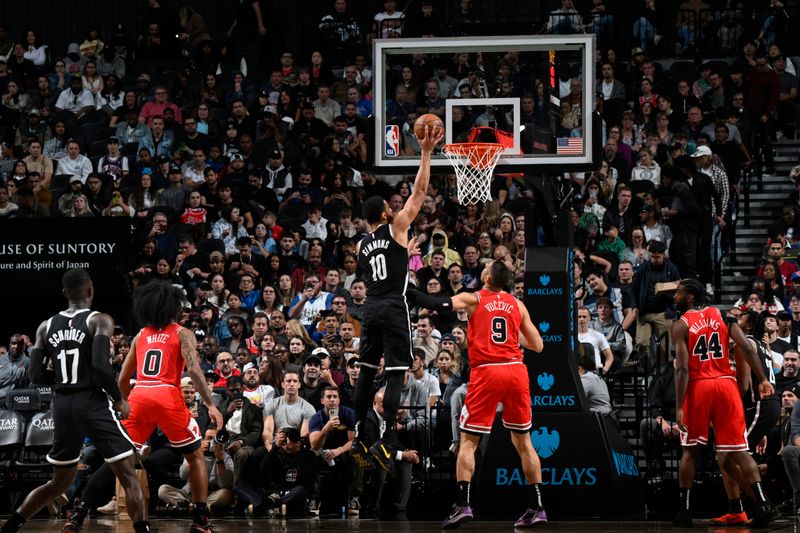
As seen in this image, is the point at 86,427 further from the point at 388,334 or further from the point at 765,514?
the point at 765,514

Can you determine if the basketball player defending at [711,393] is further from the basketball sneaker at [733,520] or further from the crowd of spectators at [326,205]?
the crowd of spectators at [326,205]

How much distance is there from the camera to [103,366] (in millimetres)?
9828

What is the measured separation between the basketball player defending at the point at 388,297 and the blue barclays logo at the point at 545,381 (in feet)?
8.08

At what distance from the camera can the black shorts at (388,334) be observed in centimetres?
1110

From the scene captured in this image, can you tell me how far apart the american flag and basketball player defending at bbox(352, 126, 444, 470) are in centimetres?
219

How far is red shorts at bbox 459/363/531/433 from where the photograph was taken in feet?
37.7

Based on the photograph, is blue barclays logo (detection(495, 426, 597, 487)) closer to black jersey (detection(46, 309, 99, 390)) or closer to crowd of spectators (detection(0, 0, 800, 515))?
crowd of spectators (detection(0, 0, 800, 515))

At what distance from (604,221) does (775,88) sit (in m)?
4.41

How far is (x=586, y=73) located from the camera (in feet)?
42.9

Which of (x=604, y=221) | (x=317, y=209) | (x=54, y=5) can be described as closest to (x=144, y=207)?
(x=317, y=209)

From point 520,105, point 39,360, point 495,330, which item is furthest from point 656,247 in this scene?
point 39,360

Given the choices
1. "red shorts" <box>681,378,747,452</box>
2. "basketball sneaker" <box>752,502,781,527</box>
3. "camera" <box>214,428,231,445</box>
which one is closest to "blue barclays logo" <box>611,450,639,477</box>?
"red shorts" <box>681,378,747,452</box>

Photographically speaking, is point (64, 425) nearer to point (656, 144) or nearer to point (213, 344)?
point (213, 344)

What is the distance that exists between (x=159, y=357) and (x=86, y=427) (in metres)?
1.14
